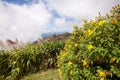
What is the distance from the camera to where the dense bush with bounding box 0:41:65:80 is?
10.2m

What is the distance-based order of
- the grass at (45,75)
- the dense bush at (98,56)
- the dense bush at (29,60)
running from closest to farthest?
the dense bush at (98,56) < the grass at (45,75) < the dense bush at (29,60)

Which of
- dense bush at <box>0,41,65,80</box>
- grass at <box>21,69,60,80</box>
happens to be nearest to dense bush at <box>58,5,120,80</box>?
grass at <box>21,69,60,80</box>

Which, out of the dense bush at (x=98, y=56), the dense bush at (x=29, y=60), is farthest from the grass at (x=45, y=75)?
the dense bush at (x=98, y=56)

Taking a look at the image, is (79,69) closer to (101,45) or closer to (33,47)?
(101,45)

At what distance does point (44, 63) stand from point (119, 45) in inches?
222

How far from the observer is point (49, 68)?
1033 cm

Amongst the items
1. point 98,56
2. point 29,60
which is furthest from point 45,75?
point 98,56

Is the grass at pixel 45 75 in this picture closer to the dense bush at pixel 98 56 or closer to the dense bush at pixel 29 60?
the dense bush at pixel 29 60

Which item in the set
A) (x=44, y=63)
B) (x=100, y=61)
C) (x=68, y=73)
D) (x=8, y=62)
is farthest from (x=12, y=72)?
(x=100, y=61)

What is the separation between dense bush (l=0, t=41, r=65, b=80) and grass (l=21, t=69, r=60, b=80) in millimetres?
304

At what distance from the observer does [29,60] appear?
33.7 ft

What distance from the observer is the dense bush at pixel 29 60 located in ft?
33.5

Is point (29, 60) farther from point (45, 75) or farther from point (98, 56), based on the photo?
point (98, 56)

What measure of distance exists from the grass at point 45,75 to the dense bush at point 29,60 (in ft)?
1.00
